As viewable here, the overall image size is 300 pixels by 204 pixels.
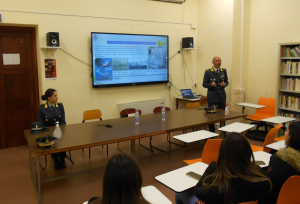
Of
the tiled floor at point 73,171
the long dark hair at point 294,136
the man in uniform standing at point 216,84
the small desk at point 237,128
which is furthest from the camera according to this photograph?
the man in uniform standing at point 216,84

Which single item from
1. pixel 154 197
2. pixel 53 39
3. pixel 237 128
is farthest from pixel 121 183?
pixel 53 39

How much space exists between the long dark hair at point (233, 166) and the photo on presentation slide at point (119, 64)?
443cm

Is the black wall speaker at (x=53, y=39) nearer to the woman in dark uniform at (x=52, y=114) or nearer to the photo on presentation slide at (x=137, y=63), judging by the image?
the woman in dark uniform at (x=52, y=114)

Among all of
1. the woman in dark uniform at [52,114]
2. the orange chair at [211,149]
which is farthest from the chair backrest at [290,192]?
the woman in dark uniform at [52,114]

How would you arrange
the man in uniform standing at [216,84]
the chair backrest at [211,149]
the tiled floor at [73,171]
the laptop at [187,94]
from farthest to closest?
the laptop at [187,94] < the man in uniform standing at [216,84] < the tiled floor at [73,171] < the chair backrest at [211,149]

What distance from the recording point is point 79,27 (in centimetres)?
540

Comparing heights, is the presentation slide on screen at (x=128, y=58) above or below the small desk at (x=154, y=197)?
above

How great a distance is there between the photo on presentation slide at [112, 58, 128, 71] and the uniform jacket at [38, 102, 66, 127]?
195cm

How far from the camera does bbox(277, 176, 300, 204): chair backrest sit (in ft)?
5.84

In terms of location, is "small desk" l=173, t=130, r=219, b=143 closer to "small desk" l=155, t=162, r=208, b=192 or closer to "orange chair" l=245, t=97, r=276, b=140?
"small desk" l=155, t=162, r=208, b=192

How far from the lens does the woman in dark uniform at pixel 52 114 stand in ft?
13.3

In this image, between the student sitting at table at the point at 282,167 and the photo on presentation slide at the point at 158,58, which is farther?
the photo on presentation slide at the point at 158,58

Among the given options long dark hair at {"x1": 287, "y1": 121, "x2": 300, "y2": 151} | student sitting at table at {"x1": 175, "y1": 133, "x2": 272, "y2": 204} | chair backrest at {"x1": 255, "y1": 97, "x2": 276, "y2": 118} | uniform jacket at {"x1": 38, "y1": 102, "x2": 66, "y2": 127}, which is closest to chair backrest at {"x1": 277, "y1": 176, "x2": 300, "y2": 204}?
student sitting at table at {"x1": 175, "y1": 133, "x2": 272, "y2": 204}

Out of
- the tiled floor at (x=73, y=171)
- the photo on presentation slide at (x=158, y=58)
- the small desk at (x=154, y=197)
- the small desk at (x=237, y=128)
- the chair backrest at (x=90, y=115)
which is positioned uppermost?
the photo on presentation slide at (x=158, y=58)
